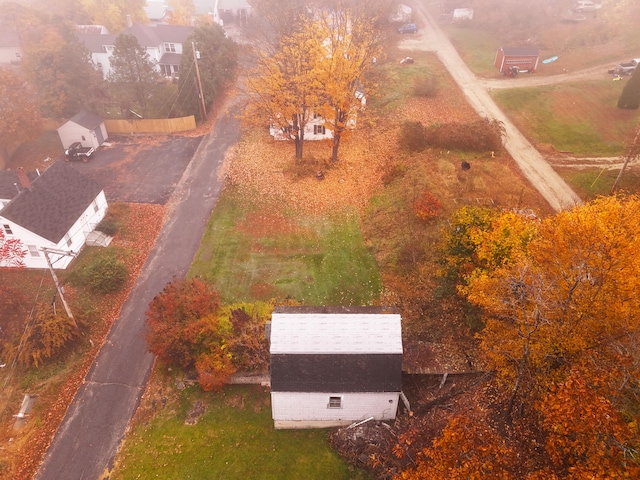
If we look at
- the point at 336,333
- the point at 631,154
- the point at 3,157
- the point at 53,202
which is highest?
the point at 631,154

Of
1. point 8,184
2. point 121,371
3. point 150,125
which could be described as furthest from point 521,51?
point 8,184

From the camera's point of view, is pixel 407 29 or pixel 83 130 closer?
pixel 83 130

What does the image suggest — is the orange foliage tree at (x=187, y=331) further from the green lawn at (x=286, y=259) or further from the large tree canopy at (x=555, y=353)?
the large tree canopy at (x=555, y=353)

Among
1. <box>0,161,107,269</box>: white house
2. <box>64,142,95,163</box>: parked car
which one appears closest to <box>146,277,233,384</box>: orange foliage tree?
<box>0,161,107,269</box>: white house

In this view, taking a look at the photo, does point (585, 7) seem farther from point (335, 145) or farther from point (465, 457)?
point (465, 457)

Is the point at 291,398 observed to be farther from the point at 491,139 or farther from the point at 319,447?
the point at 491,139
